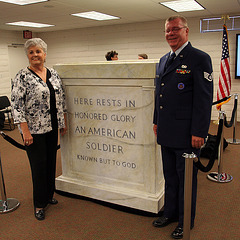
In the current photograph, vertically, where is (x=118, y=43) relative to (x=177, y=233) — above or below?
above

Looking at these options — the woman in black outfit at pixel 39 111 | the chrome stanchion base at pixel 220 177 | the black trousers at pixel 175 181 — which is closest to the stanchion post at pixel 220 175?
the chrome stanchion base at pixel 220 177

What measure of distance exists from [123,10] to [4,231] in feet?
15.8

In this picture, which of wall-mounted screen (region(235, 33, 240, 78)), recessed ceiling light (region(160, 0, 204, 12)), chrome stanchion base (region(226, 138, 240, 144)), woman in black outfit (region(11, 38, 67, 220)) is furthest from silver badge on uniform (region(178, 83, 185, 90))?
wall-mounted screen (region(235, 33, 240, 78))

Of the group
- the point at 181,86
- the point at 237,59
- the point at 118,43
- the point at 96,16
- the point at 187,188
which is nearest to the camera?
the point at 187,188

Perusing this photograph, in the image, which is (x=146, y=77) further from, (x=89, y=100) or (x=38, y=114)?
(x=38, y=114)

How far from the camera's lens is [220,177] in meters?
3.39

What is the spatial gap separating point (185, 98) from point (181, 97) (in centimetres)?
3

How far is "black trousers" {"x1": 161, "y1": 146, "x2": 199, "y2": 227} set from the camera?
216cm

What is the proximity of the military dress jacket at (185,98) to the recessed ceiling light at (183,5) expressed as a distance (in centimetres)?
364

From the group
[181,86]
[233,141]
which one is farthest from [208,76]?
[233,141]

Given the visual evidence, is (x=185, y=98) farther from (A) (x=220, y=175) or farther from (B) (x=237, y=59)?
(B) (x=237, y=59)

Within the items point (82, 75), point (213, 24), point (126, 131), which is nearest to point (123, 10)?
point (213, 24)

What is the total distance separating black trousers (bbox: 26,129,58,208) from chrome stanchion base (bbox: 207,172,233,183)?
6.40ft

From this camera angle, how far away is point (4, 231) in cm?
244
